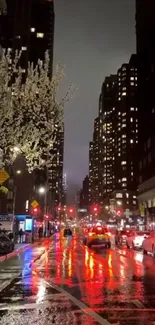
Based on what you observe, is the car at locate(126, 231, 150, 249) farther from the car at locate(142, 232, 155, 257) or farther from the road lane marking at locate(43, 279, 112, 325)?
the road lane marking at locate(43, 279, 112, 325)

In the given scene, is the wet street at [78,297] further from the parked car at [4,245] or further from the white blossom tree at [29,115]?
the parked car at [4,245]

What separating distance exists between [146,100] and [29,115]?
270 feet

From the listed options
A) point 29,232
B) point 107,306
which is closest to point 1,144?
point 107,306

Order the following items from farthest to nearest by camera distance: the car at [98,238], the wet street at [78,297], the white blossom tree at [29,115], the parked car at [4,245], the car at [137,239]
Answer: the car at [98,238] < the car at [137,239] < the parked car at [4,245] < the white blossom tree at [29,115] < the wet street at [78,297]

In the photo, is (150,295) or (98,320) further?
(150,295)

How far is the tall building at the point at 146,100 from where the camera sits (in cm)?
8881

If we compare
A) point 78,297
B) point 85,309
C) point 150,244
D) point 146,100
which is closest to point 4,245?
point 150,244

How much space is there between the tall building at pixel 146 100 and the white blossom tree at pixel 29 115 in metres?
64.3

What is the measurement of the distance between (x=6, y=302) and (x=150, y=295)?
3.89m

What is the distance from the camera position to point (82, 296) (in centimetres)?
1145

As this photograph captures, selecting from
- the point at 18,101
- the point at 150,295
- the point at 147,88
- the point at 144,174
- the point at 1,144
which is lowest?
the point at 150,295

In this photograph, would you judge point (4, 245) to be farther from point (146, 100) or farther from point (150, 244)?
point (146, 100)

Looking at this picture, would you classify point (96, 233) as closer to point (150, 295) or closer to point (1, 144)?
point (1, 144)

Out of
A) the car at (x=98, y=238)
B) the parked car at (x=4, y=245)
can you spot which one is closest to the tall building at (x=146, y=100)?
the car at (x=98, y=238)
